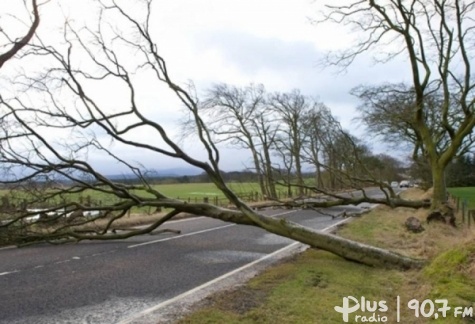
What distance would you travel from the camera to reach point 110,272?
9258mm

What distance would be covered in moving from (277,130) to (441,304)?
34.5 m

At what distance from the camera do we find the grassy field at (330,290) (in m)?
5.91

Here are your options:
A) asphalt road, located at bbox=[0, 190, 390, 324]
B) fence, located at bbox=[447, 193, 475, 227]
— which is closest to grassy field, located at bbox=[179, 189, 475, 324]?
asphalt road, located at bbox=[0, 190, 390, 324]

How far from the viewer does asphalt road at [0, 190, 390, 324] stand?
661cm

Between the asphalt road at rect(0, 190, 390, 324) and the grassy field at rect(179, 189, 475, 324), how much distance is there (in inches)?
48.8

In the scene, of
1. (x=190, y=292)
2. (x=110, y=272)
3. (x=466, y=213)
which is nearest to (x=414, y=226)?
(x=466, y=213)

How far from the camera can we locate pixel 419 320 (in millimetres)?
5812

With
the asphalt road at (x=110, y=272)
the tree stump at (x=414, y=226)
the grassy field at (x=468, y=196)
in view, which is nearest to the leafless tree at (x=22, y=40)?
the asphalt road at (x=110, y=272)

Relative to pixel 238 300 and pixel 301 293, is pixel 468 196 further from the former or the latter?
pixel 238 300

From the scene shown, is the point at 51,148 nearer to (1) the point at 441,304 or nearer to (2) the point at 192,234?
(2) the point at 192,234

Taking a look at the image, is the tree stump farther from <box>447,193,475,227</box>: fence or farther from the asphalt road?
the asphalt road

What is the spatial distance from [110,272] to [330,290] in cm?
466

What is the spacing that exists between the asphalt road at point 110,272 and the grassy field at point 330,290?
1239 mm

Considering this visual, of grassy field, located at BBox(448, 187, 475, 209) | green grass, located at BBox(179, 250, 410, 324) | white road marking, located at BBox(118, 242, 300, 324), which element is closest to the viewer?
green grass, located at BBox(179, 250, 410, 324)
